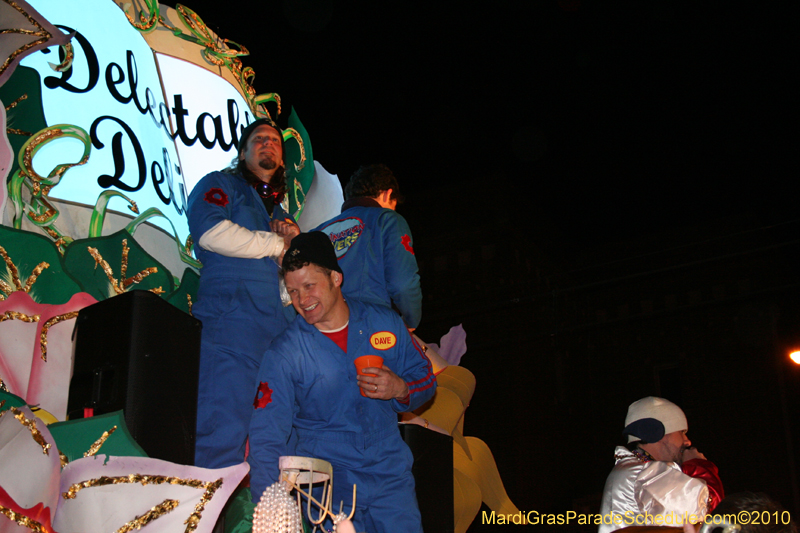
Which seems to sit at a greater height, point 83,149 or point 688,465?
point 83,149

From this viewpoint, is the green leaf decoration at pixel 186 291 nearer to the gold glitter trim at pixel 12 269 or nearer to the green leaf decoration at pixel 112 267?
the green leaf decoration at pixel 112 267

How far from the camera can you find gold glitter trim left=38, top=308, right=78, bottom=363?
2.52 m

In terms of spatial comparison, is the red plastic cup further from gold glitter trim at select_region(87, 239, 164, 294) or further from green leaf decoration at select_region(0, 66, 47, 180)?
green leaf decoration at select_region(0, 66, 47, 180)

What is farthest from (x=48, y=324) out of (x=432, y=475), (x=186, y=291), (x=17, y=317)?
(x=432, y=475)

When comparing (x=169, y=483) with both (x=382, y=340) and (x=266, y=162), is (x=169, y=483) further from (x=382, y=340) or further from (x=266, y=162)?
(x=266, y=162)

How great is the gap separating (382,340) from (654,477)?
1.43 metres

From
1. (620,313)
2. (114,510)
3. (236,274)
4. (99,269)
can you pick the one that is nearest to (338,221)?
(236,274)

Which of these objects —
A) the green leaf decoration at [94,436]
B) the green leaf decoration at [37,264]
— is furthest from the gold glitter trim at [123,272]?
the green leaf decoration at [94,436]

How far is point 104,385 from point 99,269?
784 mm

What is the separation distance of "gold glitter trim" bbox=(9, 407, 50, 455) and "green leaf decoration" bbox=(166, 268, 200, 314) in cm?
119

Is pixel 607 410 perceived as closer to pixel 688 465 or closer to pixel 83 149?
pixel 688 465

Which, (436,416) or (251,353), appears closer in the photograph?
(251,353)

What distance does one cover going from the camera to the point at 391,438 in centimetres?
283

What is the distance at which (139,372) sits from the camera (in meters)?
2.23
